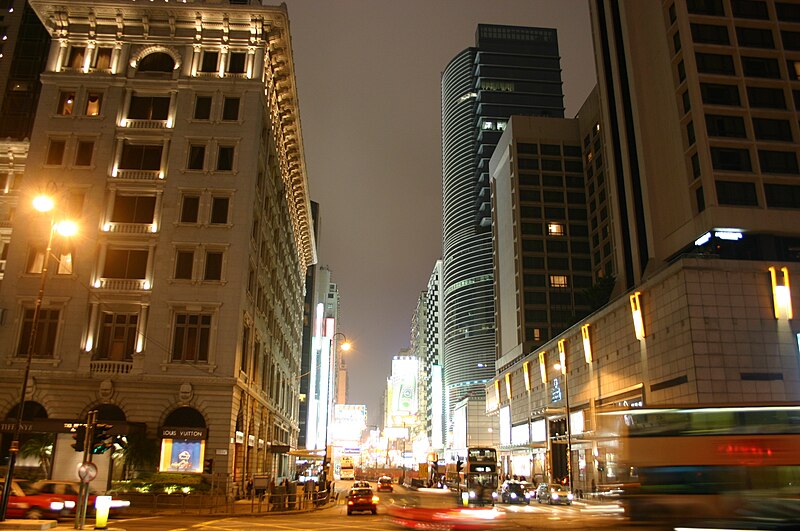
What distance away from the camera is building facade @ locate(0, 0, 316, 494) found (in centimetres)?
4406

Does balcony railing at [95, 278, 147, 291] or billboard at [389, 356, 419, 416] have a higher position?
billboard at [389, 356, 419, 416]

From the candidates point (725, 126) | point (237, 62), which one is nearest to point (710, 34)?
point (725, 126)

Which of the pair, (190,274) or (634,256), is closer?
(190,274)

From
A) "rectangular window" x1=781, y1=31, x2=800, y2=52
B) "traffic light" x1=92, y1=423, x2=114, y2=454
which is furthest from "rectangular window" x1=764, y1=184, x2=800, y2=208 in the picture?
"traffic light" x1=92, y1=423, x2=114, y2=454

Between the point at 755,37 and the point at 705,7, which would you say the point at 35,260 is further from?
the point at 755,37

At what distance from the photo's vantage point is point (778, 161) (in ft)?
191

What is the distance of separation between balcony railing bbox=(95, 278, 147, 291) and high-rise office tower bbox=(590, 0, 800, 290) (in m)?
45.8

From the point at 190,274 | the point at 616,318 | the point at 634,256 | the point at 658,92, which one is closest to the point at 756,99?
the point at 658,92

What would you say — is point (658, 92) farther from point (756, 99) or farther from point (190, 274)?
point (190, 274)

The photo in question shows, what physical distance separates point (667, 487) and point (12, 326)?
44.6 m

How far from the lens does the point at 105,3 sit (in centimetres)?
5141

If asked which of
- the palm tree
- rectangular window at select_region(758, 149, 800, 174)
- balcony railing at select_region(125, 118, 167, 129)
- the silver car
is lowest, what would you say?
the silver car

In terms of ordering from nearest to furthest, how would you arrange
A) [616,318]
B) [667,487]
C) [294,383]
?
[667,487]
[616,318]
[294,383]

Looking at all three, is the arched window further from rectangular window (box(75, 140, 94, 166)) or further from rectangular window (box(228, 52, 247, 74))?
rectangular window (box(75, 140, 94, 166))
